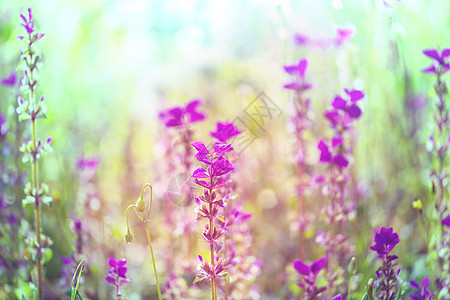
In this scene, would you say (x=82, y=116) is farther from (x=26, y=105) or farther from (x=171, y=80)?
(x=26, y=105)

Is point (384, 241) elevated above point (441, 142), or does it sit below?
below

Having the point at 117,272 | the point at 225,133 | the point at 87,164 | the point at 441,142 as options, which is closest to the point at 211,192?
the point at 225,133

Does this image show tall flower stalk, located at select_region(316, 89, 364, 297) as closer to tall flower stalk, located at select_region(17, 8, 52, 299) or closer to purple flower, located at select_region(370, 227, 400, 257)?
purple flower, located at select_region(370, 227, 400, 257)

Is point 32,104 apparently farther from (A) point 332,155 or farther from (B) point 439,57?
(B) point 439,57

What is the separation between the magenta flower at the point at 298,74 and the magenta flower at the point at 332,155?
0.23m

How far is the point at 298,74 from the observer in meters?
1.51

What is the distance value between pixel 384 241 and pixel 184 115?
2.17 feet

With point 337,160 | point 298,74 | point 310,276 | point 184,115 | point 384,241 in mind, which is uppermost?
point 298,74

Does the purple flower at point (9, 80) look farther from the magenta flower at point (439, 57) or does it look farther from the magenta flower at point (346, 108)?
the magenta flower at point (439, 57)

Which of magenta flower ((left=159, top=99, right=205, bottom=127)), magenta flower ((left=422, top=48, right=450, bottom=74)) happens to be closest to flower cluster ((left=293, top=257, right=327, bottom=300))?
magenta flower ((left=159, top=99, right=205, bottom=127))

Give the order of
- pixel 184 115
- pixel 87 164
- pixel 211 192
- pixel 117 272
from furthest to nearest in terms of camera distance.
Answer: pixel 87 164
pixel 184 115
pixel 117 272
pixel 211 192

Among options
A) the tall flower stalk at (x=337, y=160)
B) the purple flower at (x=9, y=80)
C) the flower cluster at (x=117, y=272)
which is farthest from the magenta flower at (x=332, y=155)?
the purple flower at (x=9, y=80)

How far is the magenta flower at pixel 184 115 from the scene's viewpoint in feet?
4.49

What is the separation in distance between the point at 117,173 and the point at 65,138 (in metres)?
0.36
